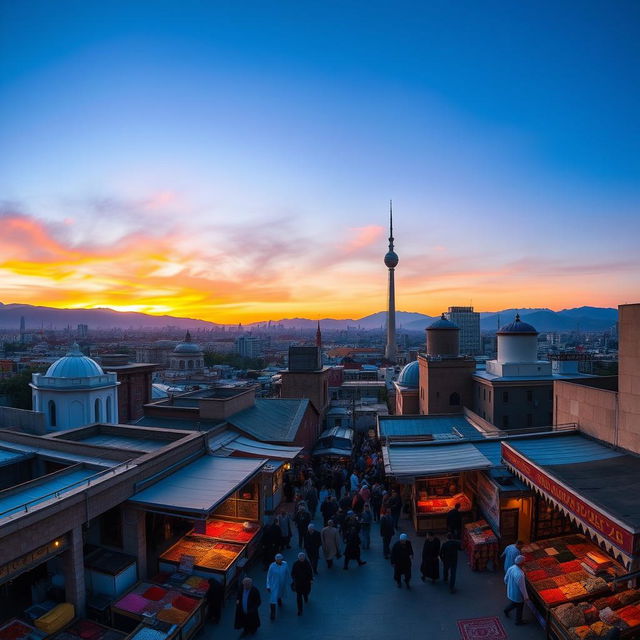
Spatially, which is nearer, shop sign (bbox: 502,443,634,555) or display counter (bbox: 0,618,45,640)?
shop sign (bbox: 502,443,634,555)

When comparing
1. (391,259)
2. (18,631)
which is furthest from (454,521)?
(391,259)

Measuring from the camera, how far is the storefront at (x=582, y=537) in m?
7.13

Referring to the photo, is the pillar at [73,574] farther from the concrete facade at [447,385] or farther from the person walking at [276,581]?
the concrete facade at [447,385]

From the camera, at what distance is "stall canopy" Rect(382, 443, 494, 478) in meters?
11.7

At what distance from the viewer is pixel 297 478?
17.2 metres

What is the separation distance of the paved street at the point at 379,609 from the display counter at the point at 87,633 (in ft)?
5.97

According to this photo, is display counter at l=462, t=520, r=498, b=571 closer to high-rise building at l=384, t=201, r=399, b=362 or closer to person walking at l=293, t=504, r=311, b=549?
person walking at l=293, t=504, r=311, b=549

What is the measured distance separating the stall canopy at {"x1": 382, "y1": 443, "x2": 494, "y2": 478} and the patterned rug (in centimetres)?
351

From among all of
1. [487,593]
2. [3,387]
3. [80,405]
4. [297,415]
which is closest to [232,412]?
[297,415]

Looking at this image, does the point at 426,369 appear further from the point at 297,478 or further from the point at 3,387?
the point at 3,387

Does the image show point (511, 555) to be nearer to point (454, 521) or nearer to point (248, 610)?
point (454, 521)

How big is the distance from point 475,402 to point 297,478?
1401 centimetres

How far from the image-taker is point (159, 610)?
27.2ft

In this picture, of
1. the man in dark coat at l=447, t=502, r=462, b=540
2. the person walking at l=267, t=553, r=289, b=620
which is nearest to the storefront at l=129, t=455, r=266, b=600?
the person walking at l=267, t=553, r=289, b=620
